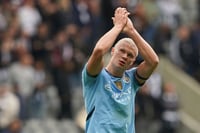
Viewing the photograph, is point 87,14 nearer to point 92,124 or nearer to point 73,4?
point 73,4

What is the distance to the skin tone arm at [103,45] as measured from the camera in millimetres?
9141

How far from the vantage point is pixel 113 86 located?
9.39m

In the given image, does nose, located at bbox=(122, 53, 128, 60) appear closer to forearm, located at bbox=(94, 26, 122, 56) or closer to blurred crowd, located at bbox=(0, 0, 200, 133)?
forearm, located at bbox=(94, 26, 122, 56)

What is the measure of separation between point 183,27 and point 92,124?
12.3 meters

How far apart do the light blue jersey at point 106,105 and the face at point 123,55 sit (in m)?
0.21

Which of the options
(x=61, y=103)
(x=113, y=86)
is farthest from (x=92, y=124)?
(x=61, y=103)

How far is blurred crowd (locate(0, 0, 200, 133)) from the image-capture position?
57.6 ft

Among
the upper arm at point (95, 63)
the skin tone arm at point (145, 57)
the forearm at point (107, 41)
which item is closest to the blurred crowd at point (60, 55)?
the skin tone arm at point (145, 57)

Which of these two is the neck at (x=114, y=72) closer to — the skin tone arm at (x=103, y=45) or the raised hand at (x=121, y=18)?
the skin tone arm at (x=103, y=45)

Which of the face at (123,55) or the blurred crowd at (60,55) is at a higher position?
the face at (123,55)

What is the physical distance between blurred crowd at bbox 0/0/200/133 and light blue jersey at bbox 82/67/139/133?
732 cm

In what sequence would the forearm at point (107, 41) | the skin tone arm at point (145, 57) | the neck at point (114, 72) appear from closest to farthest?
the forearm at point (107, 41) → the neck at point (114, 72) → the skin tone arm at point (145, 57)

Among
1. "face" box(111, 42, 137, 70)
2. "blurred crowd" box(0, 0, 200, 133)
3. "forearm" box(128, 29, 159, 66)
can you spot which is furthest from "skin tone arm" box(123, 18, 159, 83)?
"blurred crowd" box(0, 0, 200, 133)

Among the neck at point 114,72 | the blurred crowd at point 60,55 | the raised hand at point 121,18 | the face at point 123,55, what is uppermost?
the raised hand at point 121,18
